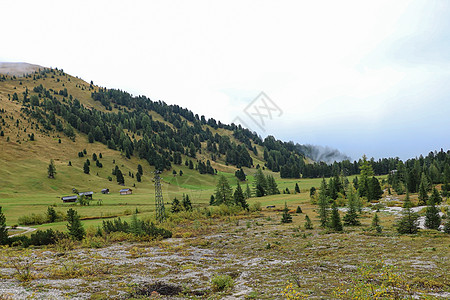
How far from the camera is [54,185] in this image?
410 ft

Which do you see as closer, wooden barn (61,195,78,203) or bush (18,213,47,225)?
bush (18,213,47,225)

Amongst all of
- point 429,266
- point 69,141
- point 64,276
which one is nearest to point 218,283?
point 64,276

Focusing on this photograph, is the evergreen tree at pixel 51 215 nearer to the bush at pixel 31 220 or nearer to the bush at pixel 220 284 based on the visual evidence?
the bush at pixel 31 220

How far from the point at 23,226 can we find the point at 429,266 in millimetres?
71623

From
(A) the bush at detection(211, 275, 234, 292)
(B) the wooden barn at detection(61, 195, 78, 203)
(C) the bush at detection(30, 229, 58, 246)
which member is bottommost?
(C) the bush at detection(30, 229, 58, 246)

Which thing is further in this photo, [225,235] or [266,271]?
[225,235]

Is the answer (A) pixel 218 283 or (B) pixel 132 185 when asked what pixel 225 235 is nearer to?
(A) pixel 218 283

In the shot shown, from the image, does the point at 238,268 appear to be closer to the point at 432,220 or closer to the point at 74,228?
the point at 74,228

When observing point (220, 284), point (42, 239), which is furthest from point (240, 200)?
point (220, 284)

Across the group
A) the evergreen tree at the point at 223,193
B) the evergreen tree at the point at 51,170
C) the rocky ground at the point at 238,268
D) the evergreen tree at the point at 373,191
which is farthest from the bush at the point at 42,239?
the evergreen tree at the point at 51,170

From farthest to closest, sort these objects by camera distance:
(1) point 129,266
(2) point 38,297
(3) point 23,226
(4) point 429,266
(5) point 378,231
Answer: (3) point 23,226, (5) point 378,231, (1) point 129,266, (4) point 429,266, (2) point 38,297

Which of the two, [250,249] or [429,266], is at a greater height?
[429,266]

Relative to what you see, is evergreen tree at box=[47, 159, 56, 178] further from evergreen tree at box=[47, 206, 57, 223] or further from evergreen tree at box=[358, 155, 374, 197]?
evergreen tree at box=[358, 155, 374, 197]

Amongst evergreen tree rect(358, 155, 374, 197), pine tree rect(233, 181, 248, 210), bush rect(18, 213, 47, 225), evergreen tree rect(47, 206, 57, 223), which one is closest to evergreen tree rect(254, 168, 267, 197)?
pine tree rect(233, 181, 248, 210)
